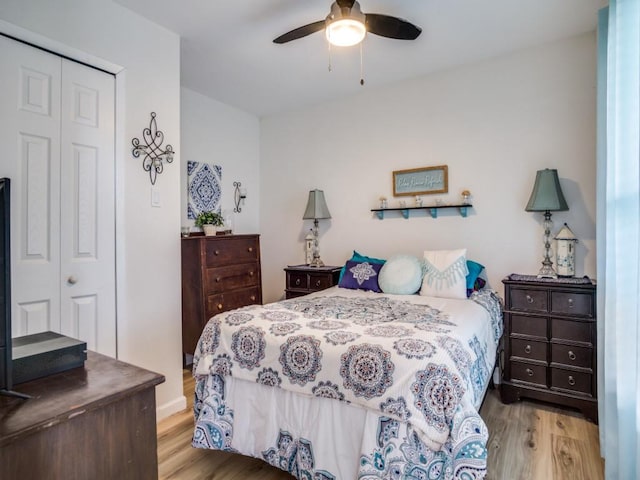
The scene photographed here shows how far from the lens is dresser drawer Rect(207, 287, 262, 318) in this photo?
312 centimetres

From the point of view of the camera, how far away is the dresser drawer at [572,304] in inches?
92.4

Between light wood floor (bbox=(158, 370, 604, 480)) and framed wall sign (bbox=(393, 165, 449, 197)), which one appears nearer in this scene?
light wood floor (bbox=(158, 370, 604, 480))

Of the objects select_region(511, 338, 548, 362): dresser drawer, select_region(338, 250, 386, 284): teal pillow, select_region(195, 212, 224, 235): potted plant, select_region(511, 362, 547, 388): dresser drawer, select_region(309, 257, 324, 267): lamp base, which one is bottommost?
select_region(511, 362, 547, 388): dresser drawer

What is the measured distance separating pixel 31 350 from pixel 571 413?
2.93m

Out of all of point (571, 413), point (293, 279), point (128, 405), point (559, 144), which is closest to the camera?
point (128, 405)

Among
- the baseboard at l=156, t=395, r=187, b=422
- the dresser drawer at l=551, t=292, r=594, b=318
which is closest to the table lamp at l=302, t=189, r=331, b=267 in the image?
the baseboard at l=156, t=395, r=187, b=422

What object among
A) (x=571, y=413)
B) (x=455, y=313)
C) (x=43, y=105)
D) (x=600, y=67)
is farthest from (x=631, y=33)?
(x=43, y=105)

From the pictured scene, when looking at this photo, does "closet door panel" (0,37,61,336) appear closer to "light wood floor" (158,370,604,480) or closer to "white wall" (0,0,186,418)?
"white wall" (0,0,186,418)

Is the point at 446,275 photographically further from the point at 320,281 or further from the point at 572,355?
the point at 320,281

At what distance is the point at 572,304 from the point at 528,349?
410 millimetres

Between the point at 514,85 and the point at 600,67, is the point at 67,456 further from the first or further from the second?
the point at 514,85

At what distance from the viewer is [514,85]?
2.94 metres

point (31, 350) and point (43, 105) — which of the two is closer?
point (31, 350)

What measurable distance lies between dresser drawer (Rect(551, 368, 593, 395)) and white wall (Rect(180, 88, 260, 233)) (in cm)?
311
